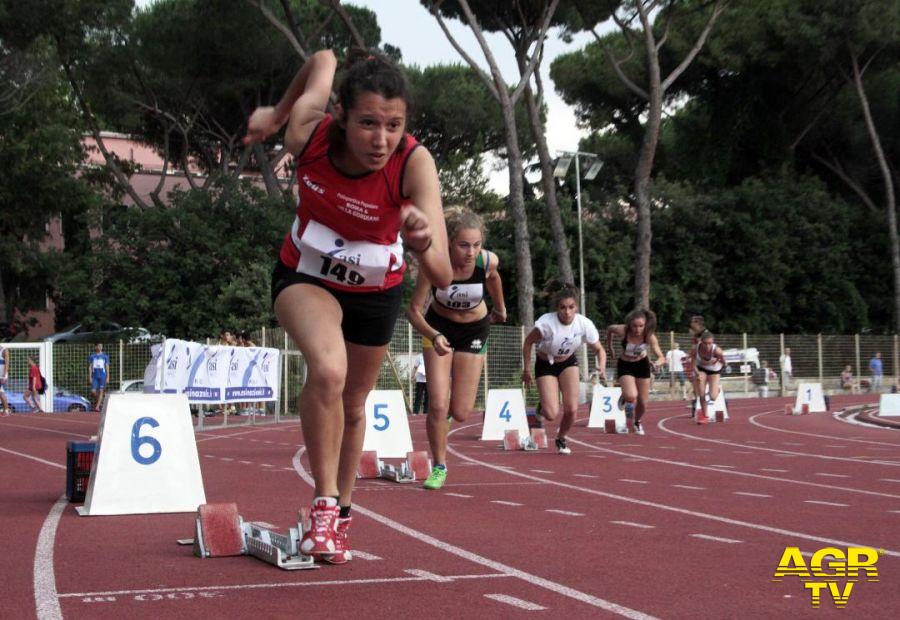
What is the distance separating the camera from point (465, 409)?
10.6 m

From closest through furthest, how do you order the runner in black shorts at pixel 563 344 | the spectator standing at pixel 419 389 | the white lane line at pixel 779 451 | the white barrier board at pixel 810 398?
the runner in black shorts at pixel 563 344
the white lane line at pixel 779 451
the spectator standing at pixel 419 389
the white barrier board at pixel 810 398

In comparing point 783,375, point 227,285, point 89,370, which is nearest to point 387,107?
point 89,370

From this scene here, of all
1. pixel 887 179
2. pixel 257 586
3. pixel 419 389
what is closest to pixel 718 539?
pixel 257 586

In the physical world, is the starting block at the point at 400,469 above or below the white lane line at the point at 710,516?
above

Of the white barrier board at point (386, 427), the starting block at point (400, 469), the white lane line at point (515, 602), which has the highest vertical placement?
the white barrier board at point (386, 427)

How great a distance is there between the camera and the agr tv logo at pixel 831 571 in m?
5.11

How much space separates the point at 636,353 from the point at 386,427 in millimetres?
5245

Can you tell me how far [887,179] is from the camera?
4606cm

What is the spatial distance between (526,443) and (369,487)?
18.6ft

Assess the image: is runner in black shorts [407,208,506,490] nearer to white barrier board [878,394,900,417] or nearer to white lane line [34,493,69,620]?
white lane line [34,493,69,620]

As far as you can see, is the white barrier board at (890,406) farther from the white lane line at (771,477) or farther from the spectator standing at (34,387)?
the spectator standing at (34,387)

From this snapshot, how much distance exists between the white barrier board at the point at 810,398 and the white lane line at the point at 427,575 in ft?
81.0

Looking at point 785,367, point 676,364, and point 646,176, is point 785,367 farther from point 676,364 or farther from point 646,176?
point 646,176

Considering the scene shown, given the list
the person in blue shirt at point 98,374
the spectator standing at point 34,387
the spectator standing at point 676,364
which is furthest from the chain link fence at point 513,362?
the person in blue shirt at point 98,374
